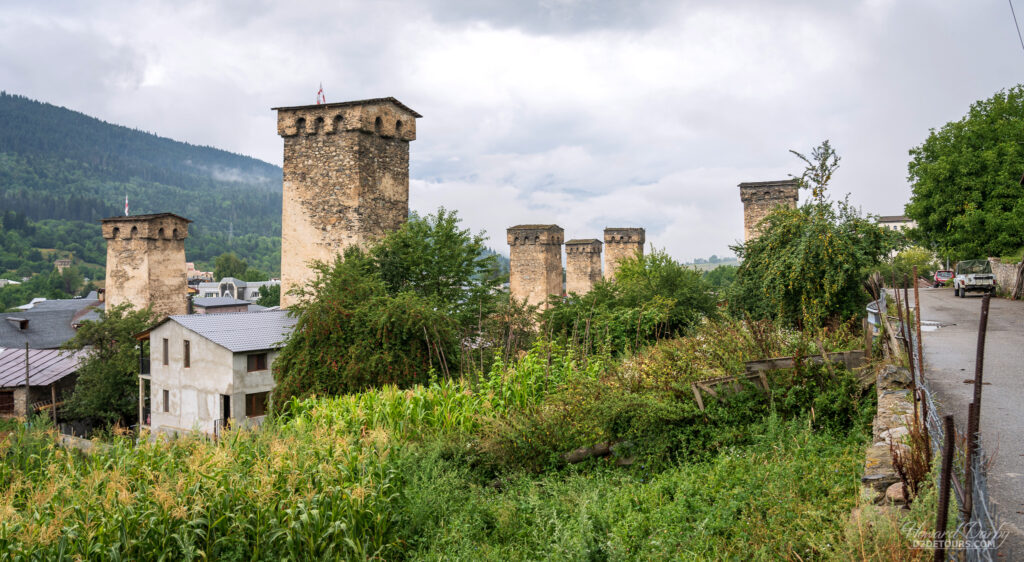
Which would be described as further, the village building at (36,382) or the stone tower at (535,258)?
the stone tower at (535,258)

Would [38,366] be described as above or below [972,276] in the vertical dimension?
below

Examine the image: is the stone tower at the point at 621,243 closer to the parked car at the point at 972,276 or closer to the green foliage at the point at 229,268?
the parked car at the point at 972,276

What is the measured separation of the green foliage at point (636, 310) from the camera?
46.4 ft

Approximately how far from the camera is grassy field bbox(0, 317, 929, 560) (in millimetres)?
Answer: 5230

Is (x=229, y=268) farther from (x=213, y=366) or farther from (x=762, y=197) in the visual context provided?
(x=762, y=197)

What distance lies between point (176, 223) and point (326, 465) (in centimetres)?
2419

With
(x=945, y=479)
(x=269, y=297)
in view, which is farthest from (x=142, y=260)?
(x=269, y=297)

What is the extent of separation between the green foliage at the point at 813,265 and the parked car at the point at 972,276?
335 inches

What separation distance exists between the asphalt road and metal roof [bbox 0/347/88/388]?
2887cm

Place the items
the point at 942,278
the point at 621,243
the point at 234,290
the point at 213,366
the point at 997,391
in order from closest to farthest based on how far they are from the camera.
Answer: the point at 997,391, the point at 213,366, the point at 621,243, the point at 942,278, the point at 234,290

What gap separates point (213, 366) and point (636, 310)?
41.6 feet

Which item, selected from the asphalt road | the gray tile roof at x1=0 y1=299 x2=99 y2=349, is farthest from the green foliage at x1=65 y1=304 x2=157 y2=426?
the asphalt road

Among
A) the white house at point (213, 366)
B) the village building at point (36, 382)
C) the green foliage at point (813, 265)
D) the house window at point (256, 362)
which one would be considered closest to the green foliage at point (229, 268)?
the village building at point (36, 382)

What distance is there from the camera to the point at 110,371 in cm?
2392
